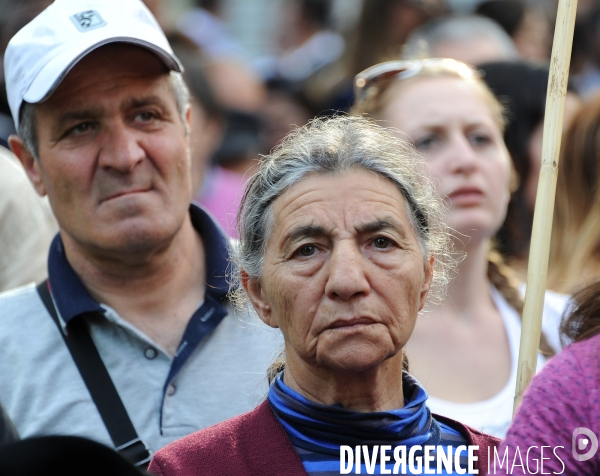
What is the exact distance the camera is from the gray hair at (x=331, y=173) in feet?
8.04

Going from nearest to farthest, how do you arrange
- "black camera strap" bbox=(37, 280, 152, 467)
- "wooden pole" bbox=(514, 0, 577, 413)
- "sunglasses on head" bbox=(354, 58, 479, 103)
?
"wooden pole" bbox=(514, 0, 577, 413)
"black camera strap" bbox=(37, 280, 152, 467)
"sunglasses on head" bbox=(354, 58, 479, 103)

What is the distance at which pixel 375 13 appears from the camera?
580 cm

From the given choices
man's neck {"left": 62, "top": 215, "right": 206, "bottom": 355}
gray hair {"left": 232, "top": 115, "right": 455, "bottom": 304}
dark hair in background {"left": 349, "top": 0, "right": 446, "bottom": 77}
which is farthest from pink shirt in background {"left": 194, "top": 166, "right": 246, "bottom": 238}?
gray hair {"left": 232, "top": 115, "right": 455, "bottom": 304}

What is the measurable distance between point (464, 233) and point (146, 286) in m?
1.10

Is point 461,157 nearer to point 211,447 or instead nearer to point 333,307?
point 333,307

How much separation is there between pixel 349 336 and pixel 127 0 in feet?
4.91

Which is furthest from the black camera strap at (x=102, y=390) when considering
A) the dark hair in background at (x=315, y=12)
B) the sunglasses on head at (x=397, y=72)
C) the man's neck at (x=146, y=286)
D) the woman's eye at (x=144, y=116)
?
the dark hair in background at (x=315, y=12)

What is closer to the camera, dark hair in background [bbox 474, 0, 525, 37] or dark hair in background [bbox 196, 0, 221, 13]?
dark hair in background [bbox 474, 0, 525, 37]

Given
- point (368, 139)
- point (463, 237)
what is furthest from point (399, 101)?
point (368, 139)

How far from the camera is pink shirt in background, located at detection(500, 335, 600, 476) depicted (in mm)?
1907

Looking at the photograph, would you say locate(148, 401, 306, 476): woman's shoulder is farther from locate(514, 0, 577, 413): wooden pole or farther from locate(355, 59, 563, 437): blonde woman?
locate(355, 59, 563, 437): blonde woman

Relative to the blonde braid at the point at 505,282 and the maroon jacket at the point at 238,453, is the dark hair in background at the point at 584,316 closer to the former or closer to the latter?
the maroon jacket at the point at 238,453

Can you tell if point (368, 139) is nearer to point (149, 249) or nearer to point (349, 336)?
point (349, 336)

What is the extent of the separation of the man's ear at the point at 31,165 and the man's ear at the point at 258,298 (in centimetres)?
92
